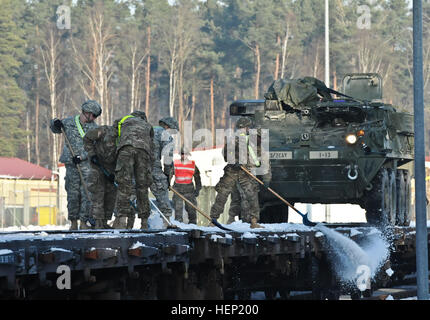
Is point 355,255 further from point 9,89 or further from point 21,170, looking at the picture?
point 9,89

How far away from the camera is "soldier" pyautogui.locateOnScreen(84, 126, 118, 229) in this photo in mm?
11133

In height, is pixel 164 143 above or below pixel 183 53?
below

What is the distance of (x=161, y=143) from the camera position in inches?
529

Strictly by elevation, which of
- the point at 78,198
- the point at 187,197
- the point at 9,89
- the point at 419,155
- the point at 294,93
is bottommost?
the point at 187,197

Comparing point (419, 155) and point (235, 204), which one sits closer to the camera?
point (419, 155)

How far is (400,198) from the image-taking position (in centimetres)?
1742

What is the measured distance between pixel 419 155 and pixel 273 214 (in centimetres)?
648

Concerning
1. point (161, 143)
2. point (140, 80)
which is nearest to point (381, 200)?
point (161, 143)

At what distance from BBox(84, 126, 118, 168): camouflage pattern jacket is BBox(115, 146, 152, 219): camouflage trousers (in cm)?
30

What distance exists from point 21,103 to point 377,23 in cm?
2640

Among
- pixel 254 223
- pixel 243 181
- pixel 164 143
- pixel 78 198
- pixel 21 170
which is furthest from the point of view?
pixel 21 170

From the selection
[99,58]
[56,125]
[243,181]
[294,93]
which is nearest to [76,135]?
[56,125]

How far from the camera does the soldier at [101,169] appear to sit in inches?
438
